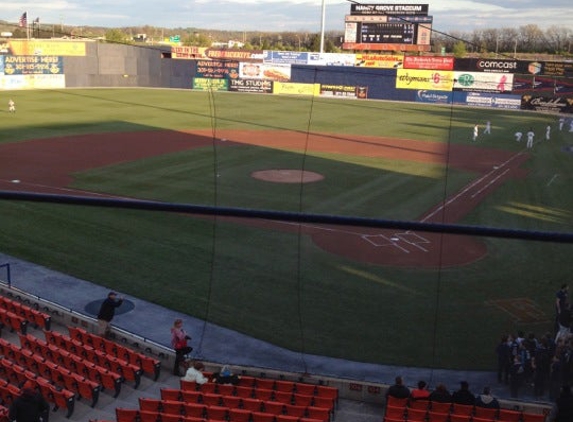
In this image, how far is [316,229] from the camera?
21438 mm

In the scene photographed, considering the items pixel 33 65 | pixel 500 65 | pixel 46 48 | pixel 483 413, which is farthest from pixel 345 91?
pixel 483 413

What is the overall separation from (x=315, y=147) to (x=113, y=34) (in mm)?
59840

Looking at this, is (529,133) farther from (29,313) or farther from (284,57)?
(284,57)

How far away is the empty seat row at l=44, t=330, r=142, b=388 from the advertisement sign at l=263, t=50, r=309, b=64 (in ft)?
204

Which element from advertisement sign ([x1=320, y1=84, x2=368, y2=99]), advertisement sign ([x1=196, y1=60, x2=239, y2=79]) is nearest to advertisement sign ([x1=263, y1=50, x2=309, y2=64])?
advertisement sign ([x1=196, y1=60, x2=239, y2=79])

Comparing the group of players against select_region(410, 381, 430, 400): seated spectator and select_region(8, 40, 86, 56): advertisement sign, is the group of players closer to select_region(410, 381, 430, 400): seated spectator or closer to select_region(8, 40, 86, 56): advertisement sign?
select_region(410, 381, 430, 400): seated spectator

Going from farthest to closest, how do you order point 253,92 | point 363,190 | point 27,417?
1. point 253,92
2. point 363,190
3. point 27,417

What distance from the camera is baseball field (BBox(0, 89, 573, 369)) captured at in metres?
14.3

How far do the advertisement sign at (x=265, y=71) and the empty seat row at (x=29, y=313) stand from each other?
2247 inches

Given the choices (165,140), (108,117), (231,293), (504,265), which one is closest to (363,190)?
(504,265)

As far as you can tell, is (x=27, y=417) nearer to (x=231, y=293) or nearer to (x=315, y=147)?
(x=231, y=293)

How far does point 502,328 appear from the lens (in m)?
13.7

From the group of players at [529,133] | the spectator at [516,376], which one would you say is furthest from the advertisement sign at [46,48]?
the spectator at [516,376]

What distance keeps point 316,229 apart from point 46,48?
53.2 metres
